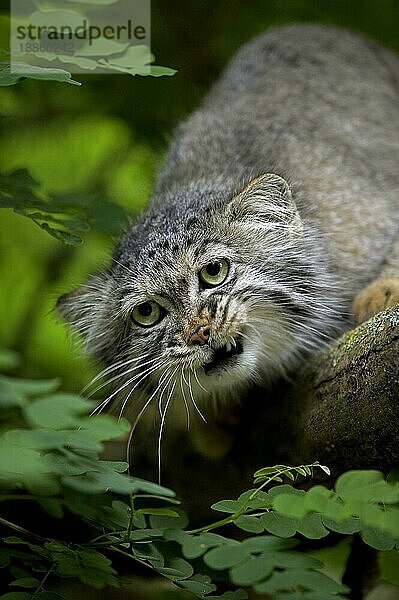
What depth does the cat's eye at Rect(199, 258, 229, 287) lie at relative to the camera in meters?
2.59

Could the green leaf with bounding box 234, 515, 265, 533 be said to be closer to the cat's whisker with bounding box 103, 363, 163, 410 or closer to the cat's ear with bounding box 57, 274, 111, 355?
the cat's whisker with bounding box 103, 363, 163, 410

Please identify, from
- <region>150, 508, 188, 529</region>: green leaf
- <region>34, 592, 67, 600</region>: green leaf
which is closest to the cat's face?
<region>150, 508, 188, 529</region>: green leaf

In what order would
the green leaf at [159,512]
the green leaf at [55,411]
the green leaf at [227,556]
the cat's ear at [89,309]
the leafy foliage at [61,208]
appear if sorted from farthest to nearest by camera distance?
the cat's ear at [89,309]
the leafy foliage at [61,208]
the green leaf at [159,512]
the green leaf at [227,556]
the green leaf at [55,411]

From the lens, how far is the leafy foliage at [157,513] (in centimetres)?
141

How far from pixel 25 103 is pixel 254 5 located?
1334 mm

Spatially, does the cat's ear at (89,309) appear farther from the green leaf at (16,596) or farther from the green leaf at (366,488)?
the green leaf at (366,488)

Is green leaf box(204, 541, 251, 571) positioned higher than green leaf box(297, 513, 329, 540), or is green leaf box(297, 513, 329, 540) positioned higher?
green leaf box(297, 513, 329, 540)

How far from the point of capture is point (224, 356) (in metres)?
2.59

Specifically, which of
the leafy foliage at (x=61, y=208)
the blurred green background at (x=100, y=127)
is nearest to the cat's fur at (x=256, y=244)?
the leafy foliage at (x=61, y=208)

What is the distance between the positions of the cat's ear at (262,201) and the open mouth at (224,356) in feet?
1.47

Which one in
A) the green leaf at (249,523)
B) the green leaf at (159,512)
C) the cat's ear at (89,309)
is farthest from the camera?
the cat's ear at (89,309)

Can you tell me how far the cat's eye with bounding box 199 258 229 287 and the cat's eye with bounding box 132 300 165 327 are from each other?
17 centimetres

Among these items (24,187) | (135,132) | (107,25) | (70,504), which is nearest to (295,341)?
(24,187)

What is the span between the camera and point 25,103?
4094 mm
